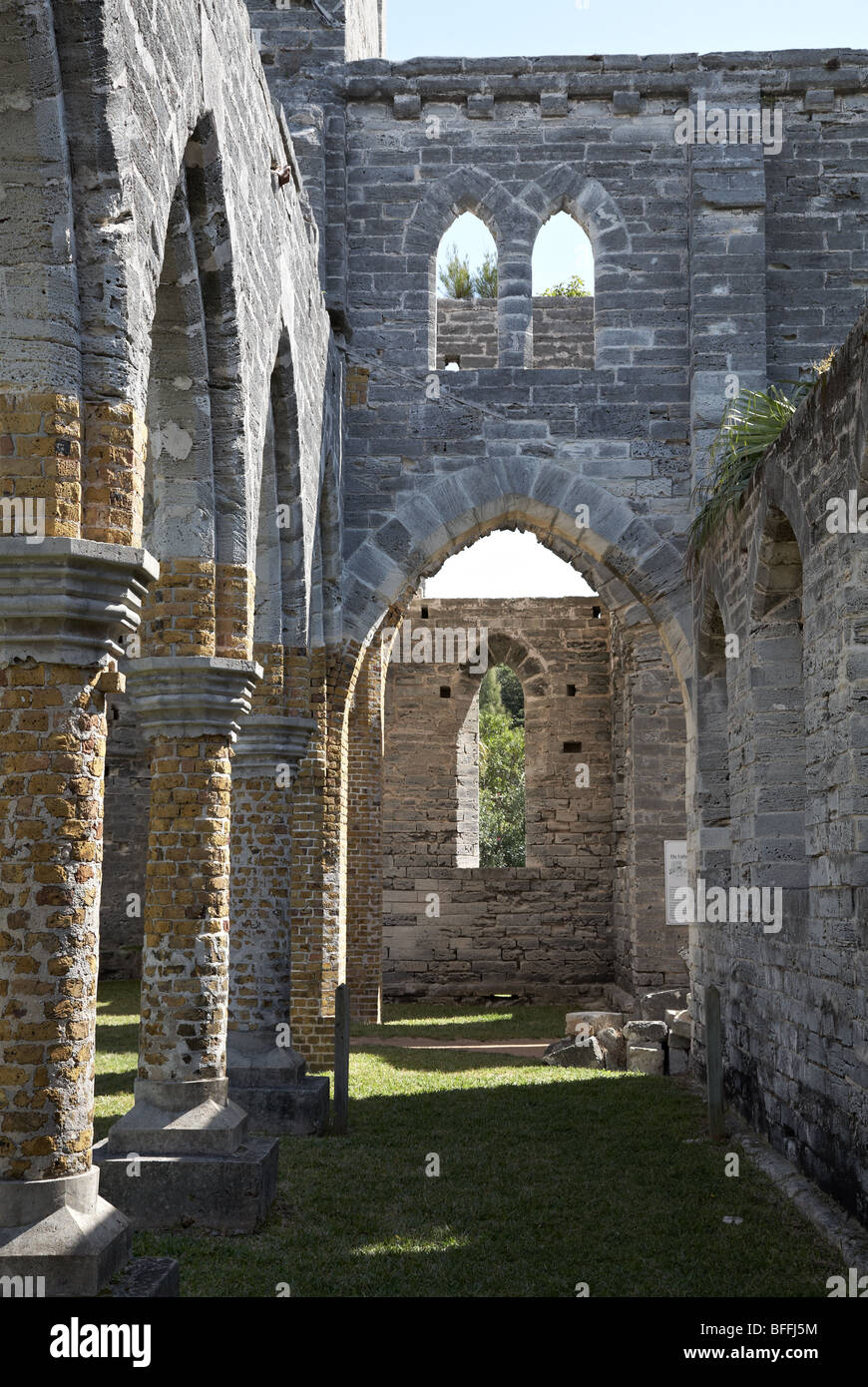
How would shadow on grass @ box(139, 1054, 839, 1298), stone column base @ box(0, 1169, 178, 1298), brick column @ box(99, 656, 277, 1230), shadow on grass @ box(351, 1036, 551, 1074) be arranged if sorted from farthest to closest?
shadow on grass @ box(351, 1036, 551, 1074)
brick column @ box(99, 656, 277, 1230)
shadow on grass @ box(139, 1054, 839, 1298)
stone column base @ box(0, 1169, 178, 1298)

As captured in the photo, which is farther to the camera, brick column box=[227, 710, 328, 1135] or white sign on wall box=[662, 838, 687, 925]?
white sign on wall box=[662, 838, 687, 925]

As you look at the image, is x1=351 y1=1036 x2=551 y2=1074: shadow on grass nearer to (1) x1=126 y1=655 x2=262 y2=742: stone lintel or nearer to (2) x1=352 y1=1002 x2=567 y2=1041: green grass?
(2) x1=352 y1=1002 x2=567 y2=1041: green grass

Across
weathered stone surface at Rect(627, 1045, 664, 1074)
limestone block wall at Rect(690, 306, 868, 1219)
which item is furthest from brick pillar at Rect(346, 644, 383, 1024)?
limestone block wall at Rect(690, 306, 868, 1219)

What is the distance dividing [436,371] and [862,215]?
12.3ft

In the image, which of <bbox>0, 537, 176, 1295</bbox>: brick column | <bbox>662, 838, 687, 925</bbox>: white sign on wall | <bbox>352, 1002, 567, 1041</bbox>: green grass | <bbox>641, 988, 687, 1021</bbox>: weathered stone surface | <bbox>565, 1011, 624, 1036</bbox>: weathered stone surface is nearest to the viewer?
<bbox>0, 537, 176, 1295</bbox>: brick column

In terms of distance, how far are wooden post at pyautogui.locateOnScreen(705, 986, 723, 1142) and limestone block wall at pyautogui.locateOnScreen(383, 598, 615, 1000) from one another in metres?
9.36

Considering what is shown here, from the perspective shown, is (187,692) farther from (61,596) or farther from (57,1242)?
(57,1242)

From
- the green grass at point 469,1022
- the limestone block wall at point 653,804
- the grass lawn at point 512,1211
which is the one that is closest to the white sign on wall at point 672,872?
the limestone block wall at point 653,804

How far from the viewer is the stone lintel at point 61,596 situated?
13.2ft

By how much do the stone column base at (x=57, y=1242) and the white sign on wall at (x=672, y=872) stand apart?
10899mm

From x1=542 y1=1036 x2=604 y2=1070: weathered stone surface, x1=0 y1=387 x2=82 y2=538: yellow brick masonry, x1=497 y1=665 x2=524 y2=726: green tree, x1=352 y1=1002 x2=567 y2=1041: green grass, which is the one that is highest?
x1=497 y1=665 x2=524 y2=726: green tree

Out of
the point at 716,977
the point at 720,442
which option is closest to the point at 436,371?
the point at 720,442

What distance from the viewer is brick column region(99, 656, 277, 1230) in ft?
20.1

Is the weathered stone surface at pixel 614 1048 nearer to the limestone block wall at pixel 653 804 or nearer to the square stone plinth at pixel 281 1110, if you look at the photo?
the limestone block wall at pixel 653 804
